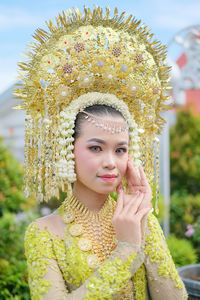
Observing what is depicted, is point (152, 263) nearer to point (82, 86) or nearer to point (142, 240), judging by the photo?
point (142, 240)

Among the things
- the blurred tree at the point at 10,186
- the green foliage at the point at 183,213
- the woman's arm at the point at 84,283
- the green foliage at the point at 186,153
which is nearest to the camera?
the woman's arm at the point at 84,283

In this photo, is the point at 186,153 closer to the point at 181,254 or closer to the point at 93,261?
the point at 181,254

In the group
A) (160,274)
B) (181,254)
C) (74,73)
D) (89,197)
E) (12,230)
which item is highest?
(74,73)

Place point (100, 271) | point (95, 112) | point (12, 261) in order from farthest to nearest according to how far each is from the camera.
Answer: point (12, 261) → point (95, 112) → point (100, 271)

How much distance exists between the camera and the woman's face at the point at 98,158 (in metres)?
1.76

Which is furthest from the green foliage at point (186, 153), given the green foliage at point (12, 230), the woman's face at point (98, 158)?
the woman's face at point (98, 158)

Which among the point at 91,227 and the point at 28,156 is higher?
the point at 28,156

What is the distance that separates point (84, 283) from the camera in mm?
1633

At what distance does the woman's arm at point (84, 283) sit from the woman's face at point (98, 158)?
310 millimetres

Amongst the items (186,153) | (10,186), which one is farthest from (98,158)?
(186,153)

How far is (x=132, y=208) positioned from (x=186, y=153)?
6346 millimetres

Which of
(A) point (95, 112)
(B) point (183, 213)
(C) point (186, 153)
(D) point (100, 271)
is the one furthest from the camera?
(C) point (186, 153)

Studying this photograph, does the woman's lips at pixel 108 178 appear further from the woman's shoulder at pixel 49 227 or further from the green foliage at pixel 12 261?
the green foliage at pixel 12 261

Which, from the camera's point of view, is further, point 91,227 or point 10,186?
point 10,186
